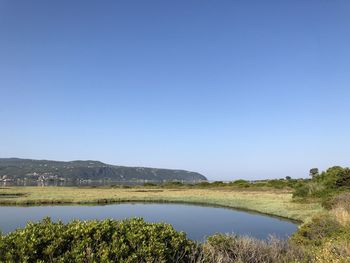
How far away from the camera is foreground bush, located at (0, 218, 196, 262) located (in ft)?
29.9

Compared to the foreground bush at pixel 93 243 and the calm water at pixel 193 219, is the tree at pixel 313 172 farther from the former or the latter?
the foreground bush at pixel 93 243

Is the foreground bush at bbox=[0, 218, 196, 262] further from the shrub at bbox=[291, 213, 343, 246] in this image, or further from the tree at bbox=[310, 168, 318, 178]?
the tree at bbox=[310, 168, 318, 178]

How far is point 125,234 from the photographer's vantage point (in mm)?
10508

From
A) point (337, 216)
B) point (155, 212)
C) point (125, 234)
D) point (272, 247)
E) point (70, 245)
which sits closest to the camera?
point (70, 245)

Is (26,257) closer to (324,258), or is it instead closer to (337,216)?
(324,258)

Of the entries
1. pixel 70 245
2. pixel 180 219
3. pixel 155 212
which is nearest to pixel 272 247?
pixel 70 245

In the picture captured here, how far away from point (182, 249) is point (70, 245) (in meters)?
3.47

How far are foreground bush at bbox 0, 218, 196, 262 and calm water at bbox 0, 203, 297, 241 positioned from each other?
1039 inches

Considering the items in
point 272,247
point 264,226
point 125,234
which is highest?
point 125,234

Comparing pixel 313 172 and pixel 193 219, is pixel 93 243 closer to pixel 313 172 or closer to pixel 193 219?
pixel 193 219

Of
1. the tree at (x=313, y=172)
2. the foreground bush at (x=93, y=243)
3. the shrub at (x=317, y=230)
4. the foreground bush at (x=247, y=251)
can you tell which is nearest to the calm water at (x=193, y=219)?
the shrub at (x=317, y=230)

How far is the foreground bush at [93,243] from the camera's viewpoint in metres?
9.12

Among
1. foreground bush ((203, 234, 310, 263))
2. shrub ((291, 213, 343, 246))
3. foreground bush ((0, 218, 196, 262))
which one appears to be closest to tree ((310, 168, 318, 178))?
shrub ((291, 213, 343, 246))

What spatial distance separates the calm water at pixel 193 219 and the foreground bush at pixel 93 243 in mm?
A: 26396
